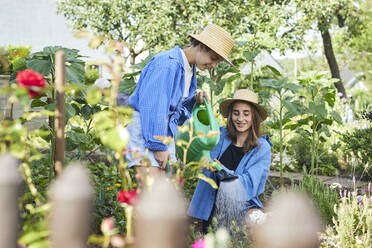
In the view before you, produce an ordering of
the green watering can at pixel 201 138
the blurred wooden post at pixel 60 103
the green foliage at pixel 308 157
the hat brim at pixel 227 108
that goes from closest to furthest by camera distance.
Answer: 1. the blurred wooden post at pixel 60 103
2. the green watering can at pixel 201 138
3. the hat brim at pixel 227 108
4. the green foliage at pixel 308 157

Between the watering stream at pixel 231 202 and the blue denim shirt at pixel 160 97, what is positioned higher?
the blue denim shirt at pixel 160 97

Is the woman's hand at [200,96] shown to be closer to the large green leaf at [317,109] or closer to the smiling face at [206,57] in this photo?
the smiling face at [206,57]

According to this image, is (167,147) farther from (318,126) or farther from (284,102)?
(318,126)

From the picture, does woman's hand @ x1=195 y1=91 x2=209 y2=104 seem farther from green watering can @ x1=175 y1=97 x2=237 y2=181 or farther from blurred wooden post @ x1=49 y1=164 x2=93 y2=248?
blurred wooden post @ x1=49 y1=164 x2=93 y2=248

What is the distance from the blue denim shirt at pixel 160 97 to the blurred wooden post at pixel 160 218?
108 cm

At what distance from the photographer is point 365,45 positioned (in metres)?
15.6

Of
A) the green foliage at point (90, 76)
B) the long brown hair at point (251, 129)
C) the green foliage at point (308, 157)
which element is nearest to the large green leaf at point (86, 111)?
the long brown hair at point (251, 129)

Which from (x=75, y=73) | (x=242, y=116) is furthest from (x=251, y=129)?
(x=75, y=73)

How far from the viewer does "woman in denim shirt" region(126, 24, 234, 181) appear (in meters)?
1.92

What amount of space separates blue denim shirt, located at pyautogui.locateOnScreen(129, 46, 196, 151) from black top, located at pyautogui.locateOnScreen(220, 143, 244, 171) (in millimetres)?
731

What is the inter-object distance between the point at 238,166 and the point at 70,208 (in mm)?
1892

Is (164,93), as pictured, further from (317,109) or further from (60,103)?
(317,109)

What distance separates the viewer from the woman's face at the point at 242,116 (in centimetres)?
276

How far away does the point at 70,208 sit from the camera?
896mm
